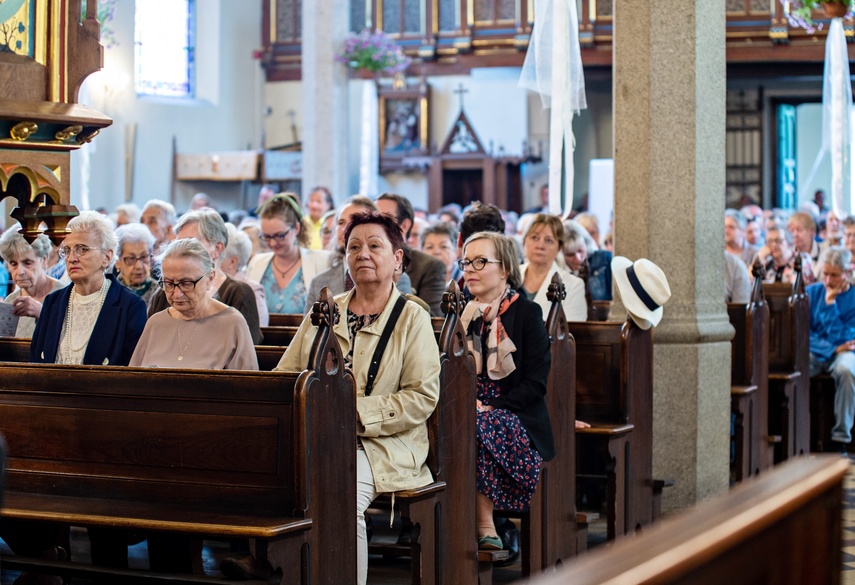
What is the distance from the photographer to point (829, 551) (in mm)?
1385

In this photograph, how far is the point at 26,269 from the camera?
6.08 m

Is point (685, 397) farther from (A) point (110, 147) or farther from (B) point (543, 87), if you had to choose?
(A) point (110, 147)

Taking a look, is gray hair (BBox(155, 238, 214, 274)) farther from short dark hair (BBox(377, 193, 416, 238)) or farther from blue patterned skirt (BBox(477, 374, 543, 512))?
short dark hair (BBox(377, 193, 416, 238))

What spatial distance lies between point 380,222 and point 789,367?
457cm

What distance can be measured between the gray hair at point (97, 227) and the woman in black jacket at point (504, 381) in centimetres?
147

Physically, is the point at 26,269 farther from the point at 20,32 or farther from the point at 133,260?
the point at 20,32

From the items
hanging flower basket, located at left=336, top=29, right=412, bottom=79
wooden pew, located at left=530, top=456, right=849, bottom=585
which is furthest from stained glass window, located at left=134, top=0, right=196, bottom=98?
wooden pew, located at left=530, top=456, right=849, bottom=585

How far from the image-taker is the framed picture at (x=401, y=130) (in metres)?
18.9

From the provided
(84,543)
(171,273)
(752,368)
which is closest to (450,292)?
(171,273)

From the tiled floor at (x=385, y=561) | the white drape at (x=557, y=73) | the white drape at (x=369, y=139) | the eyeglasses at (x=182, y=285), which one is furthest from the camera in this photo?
the white drape at (x=369, y=139)

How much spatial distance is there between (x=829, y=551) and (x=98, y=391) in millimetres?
2965

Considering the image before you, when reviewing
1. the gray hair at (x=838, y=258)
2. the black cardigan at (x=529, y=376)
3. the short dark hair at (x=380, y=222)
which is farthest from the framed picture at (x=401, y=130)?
the short dark hair at (x=380, y=222)

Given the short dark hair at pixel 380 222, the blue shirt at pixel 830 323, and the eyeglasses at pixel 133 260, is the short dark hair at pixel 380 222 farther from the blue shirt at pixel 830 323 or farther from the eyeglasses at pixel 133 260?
the blue shirt at pixel 830 323

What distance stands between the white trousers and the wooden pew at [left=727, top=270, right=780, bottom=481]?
3.32 m
